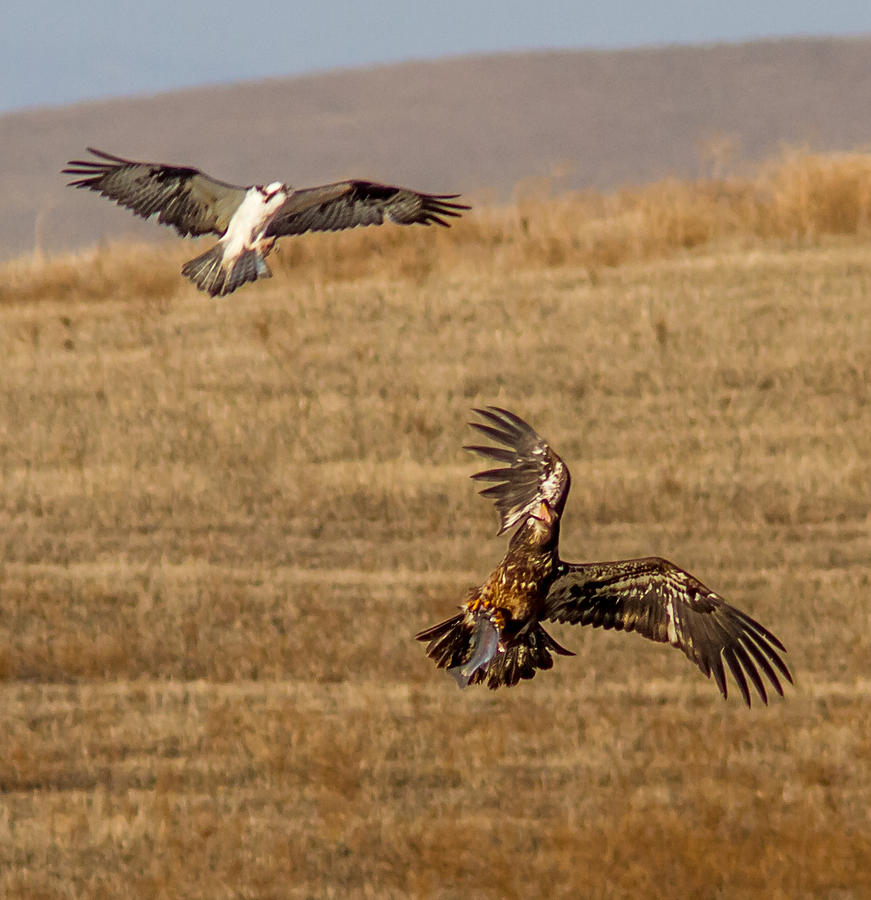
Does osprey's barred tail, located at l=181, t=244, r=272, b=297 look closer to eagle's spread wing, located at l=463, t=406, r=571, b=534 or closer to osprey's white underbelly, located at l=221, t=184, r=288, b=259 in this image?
osprey's white underbelly, located at l=221, t=184, r=288, b=259

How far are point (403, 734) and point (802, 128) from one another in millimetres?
139466

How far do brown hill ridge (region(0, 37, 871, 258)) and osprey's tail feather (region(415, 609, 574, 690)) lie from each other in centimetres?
13060

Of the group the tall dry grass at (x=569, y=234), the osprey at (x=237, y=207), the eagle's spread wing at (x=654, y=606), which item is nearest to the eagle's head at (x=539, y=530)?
the eagle's spread wing at (x=654, y=606)

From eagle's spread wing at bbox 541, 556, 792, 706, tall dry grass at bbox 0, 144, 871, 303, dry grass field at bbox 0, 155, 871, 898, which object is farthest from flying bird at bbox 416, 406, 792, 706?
tall dry grass at bbox 0, 144, 871, 303

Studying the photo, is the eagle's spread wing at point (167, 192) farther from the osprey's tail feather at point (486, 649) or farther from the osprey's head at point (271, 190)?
the osprey's tail feather at point (486, 649)

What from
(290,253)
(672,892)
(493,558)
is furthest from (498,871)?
(290,253)

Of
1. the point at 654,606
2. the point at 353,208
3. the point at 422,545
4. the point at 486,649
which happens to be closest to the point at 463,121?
the point at 422,545

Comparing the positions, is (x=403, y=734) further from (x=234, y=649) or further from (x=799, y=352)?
(x=799, y=352)

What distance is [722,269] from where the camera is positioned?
124 feet

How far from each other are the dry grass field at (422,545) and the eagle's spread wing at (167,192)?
11.4m

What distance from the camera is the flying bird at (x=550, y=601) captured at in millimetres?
7012

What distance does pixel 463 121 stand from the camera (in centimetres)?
17750

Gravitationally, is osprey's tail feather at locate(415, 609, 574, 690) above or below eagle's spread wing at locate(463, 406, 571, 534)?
below

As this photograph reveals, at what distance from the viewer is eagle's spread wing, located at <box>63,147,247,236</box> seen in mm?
7898
